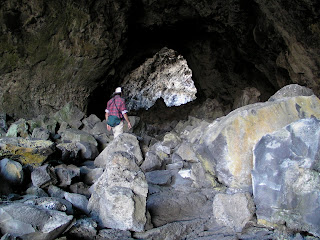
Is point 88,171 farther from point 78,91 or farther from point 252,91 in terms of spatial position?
point 252,91

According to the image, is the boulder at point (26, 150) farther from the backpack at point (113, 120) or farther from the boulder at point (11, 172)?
the backpack at point (113, 120)

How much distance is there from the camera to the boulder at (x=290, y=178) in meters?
2.39

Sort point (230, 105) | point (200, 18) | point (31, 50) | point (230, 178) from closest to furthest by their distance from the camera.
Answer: point (230, 178)
point (31, 50)
point (200, 18)
point (230, 105)

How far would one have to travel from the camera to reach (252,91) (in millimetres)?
11453

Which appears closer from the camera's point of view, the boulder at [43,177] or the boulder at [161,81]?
the boulder at [43,177]

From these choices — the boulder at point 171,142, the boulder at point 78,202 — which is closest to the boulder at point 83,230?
the boulder at point 78,202

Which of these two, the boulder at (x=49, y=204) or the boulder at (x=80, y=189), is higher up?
the boulder at (x=49, y=204)

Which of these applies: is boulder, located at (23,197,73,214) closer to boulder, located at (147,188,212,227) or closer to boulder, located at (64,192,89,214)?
boulder, located at (64,192,89,214)

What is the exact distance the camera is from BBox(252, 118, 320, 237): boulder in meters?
2.39

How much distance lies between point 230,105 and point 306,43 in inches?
258

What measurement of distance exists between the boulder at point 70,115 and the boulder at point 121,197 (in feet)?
20.0

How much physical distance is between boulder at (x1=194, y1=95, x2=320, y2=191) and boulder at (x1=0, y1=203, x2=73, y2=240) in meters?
1.85

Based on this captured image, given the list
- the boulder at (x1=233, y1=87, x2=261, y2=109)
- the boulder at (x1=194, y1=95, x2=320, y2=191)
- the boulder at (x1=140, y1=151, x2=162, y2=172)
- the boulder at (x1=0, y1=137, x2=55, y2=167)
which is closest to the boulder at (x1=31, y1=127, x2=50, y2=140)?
the boulder at (x1=0, y1=137, x2=55, y2=167)

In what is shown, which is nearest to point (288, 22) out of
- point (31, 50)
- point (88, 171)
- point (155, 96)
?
point (88, 171)
